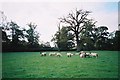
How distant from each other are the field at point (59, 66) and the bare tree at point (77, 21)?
1.57 ft

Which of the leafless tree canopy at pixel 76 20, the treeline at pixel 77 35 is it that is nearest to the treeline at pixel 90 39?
the treeline at pixel 77 35

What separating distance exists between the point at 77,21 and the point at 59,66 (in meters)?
1.18

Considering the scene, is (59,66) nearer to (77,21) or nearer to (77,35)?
(77,35)

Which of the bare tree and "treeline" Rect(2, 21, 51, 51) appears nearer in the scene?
the bare tree

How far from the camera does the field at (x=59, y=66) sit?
18.0 ft

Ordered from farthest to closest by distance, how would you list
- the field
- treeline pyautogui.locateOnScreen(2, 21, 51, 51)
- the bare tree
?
treeline pyautogui.locateOnScreen(2, 21, 51, 51)
the bare tree
the field

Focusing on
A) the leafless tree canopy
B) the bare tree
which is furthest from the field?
the leafless tree canopy

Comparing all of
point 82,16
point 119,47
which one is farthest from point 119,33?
point 82,16

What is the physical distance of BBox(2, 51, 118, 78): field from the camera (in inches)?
216

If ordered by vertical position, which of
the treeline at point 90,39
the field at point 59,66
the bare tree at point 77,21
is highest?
the bare tree at point 77,21

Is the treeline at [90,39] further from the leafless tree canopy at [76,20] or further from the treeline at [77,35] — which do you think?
the leafless tree canopy at [76,20]

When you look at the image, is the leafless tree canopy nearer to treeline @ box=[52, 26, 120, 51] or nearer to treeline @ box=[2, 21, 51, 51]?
treeline @ box=[52, 26, 120, 51]

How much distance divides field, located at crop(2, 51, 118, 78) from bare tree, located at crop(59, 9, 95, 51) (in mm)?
480

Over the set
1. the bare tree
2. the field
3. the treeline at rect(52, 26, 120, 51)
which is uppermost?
the bare tree
